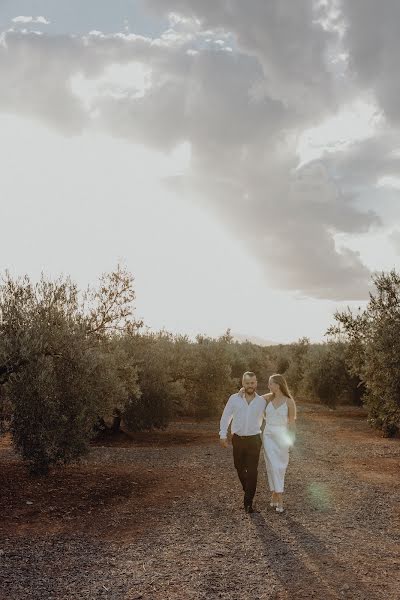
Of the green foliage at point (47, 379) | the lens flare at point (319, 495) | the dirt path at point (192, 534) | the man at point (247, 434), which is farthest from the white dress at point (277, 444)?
the green foliage at point (47, 379)

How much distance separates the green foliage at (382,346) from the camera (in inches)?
A: 672

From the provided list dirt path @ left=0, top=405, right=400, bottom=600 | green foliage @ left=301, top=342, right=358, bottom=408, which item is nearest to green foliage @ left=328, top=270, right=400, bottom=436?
dirt path @ left=0, top=405, right=400, bottom=600

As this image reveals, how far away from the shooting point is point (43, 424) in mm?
11727

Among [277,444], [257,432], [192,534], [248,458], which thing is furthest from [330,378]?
[192,534]

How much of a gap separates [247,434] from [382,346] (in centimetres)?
894

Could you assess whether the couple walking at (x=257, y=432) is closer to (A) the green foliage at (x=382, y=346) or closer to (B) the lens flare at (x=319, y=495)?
(B) the lens flare at (x=319, y=495)

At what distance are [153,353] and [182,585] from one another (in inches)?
735

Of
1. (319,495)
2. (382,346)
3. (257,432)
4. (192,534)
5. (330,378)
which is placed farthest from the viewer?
(330,378)

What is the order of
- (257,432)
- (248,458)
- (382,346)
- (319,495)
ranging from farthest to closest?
(382,346) → (319,495) → (257,432) → (248,458)

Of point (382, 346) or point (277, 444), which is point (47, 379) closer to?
point (277, 444)

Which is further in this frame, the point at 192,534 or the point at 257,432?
the point at 257,432

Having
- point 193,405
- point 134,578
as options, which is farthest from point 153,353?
point 134,578

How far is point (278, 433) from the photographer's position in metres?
10.1

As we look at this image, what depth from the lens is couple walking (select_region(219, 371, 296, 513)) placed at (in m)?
10.1
